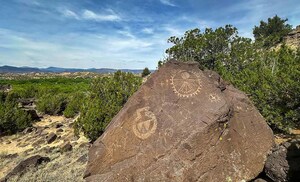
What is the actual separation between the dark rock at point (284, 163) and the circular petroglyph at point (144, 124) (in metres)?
3.99

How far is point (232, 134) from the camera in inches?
326

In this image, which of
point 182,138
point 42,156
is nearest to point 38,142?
point 42,156

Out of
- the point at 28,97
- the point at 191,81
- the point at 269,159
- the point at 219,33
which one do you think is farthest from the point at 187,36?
the point at 28,97

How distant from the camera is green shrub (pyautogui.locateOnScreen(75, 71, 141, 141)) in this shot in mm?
14695

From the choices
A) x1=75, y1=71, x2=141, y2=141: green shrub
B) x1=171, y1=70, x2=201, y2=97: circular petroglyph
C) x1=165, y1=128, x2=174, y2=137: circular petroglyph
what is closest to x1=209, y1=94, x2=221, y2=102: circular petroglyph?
x1=171, y1=70, x2=201, y2=97: circular petroglyph

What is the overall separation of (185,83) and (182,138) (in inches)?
83.1

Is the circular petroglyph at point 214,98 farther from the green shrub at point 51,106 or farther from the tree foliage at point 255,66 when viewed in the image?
the green shrub at point 51,106

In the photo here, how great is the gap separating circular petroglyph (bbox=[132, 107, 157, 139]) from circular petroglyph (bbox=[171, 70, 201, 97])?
1313mm

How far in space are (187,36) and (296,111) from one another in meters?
14.2

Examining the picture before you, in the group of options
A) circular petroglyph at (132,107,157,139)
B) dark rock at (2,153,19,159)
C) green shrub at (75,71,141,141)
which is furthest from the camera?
dark rock at (2,153,19,159)

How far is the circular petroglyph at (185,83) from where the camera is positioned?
28.9ft

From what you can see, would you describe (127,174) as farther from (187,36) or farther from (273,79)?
(187,36)

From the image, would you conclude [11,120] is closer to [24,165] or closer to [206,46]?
[24,165]

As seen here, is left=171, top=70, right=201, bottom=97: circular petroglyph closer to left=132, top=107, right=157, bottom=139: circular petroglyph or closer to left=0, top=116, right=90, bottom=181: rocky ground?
left=132, top=107, right=157, bottom=139: circular petroglyph
